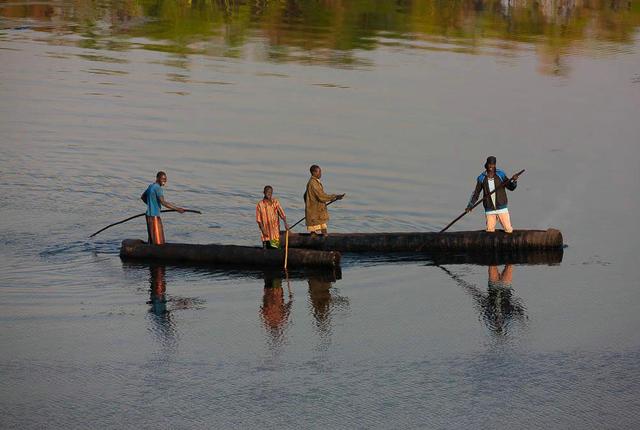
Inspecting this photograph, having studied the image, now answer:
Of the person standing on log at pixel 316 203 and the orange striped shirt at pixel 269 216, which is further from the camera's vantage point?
the person standing on log at pixel 316 203

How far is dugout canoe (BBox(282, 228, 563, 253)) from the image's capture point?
75.8 ft

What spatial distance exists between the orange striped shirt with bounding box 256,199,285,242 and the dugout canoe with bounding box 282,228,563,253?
1.17m

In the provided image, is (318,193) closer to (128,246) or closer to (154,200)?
(154,200)

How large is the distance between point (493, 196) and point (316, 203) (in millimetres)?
3115

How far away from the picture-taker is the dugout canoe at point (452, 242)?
910 inches

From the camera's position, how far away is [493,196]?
23359 millimetres

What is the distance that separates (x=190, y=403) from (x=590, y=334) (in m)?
5.97

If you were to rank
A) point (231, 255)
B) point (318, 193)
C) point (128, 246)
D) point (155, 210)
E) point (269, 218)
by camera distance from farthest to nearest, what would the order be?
point (318, 193), point (155, 210), point (128, 246), point (269, 218), point (231, 255)

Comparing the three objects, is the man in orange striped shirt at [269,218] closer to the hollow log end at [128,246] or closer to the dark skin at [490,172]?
the hollow log end at [128,246]

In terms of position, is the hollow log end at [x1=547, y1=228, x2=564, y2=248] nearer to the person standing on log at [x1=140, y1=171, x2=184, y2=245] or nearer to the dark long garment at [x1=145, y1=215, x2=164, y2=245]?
the person standing on log at [x1=140, y1=171, x2=184, y2=245]

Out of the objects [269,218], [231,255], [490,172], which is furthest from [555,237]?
[231,255]

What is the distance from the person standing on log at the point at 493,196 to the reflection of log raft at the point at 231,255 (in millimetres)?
3148

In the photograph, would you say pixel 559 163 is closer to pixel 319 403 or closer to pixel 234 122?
pixel 234 122

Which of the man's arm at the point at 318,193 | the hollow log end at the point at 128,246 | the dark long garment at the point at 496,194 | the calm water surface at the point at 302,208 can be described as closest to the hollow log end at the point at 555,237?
the calm water surface at the point at 302,208
